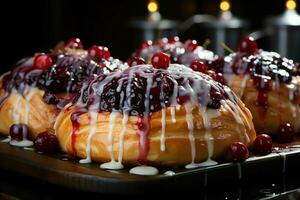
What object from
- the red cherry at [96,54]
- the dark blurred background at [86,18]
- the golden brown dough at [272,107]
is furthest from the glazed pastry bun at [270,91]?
the dark blurred background at [86,18]

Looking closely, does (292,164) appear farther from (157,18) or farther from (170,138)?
(157,18)

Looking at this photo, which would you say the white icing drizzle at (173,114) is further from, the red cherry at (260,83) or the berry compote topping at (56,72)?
the red cherry at (260,83)

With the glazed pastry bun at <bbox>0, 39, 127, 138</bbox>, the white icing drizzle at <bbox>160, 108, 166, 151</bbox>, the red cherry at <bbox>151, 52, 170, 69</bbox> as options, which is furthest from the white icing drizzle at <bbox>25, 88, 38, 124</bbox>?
the white icing drizzle at <bbox>160, 108, 166, 151</bbox>

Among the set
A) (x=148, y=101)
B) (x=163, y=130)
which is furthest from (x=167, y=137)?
(x=148, y=101)

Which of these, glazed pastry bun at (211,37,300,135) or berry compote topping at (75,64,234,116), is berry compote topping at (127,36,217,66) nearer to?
glazed pastry bun at (211,37,300,135)

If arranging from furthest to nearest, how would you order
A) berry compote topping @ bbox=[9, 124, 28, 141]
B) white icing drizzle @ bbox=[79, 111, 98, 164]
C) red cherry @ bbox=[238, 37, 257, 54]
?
red cherry @ bbox=[238, 37, 257, 54]
berry compote topping @ bbox=[9, 124, 28, 141]
white icing drizzle @ bbox=[79, 111, 98, 164]

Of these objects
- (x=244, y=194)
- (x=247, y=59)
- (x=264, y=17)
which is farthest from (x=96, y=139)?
(x=264, y=17)

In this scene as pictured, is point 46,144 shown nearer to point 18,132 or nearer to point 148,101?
point 18,132
